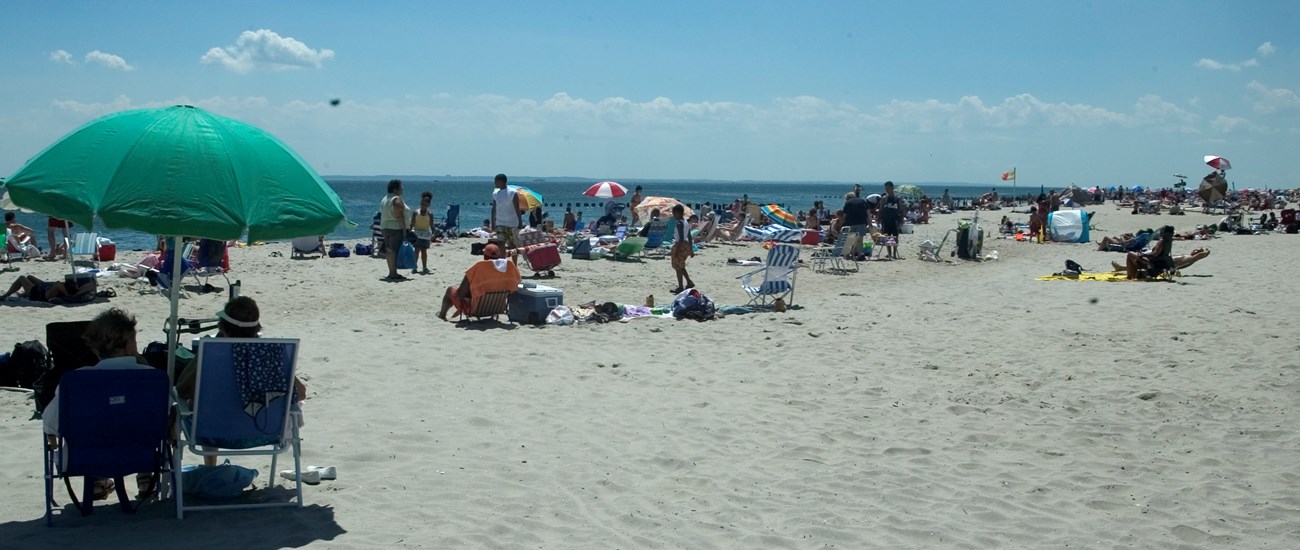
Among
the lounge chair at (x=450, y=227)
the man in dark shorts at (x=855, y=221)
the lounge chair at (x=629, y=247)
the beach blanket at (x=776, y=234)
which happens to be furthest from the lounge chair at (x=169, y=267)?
the beach blanket at (x=776, y=234)

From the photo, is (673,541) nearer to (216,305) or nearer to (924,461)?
(924,461)

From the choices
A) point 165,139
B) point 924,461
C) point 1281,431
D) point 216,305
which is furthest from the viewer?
point 216,305

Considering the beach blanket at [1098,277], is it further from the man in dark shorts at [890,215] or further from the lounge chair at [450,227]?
the lounge chair at [450,227]

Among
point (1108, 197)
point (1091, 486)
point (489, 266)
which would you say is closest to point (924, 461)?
point (1091, 486)

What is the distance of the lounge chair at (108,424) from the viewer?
12.7 ft

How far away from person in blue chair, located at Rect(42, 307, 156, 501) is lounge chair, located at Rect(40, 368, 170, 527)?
9cm

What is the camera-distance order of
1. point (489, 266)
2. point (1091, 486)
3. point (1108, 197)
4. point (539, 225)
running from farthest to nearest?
point (1108, 197) < point (539, 225) < point (489, 266) < point (1091, 486)

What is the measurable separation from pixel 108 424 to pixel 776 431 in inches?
135

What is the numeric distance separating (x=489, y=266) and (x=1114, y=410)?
218 inches

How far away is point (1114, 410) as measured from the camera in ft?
21.2

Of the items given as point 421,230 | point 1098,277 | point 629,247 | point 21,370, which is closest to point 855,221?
point 629,247

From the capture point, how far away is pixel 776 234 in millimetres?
21969

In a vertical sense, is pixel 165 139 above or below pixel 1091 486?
above

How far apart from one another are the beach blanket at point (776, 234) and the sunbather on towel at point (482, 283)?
12.5 metres
